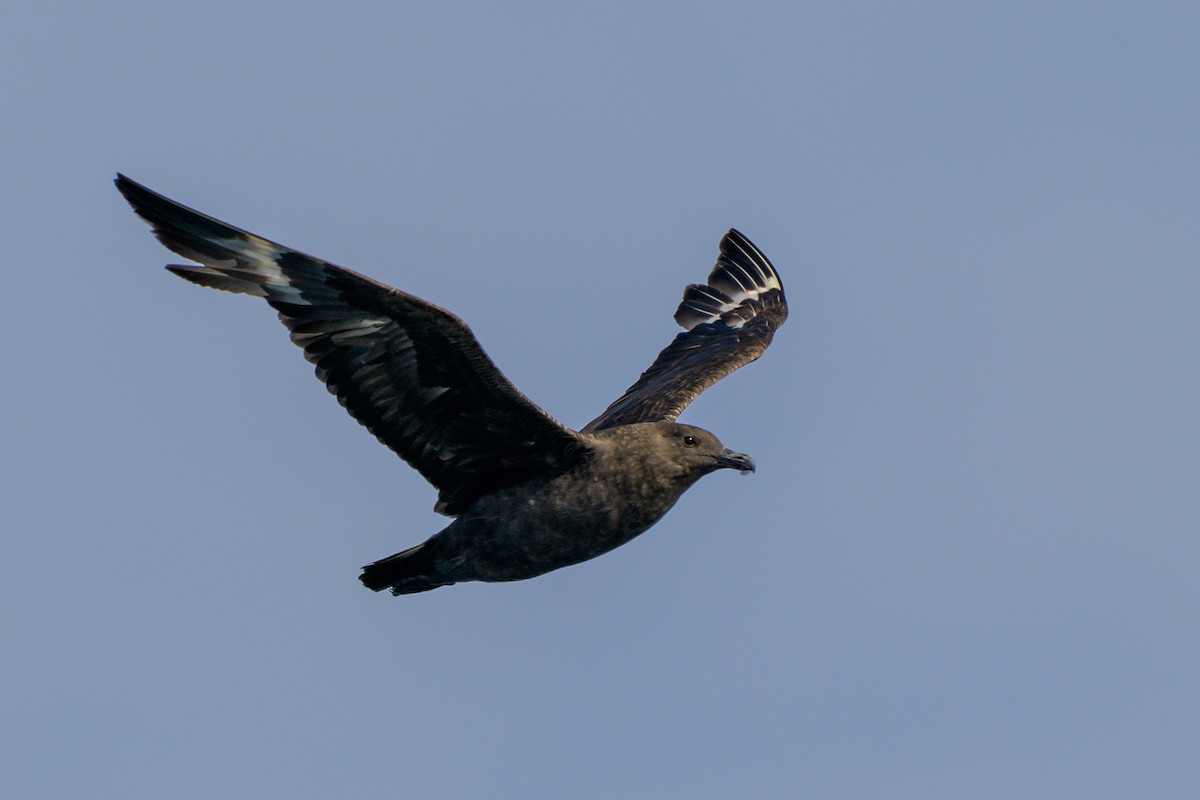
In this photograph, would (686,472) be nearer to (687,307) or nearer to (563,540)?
(563,540)

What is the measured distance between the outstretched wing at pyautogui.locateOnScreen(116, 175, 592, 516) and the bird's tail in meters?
0.56

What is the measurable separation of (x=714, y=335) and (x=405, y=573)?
4373mm

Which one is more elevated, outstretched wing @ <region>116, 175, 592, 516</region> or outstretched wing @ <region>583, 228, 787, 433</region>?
outstretched wing @ <region>583, 228, 787, 433</region>

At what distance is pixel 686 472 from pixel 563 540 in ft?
2.93

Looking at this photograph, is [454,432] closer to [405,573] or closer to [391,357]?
[391,357]

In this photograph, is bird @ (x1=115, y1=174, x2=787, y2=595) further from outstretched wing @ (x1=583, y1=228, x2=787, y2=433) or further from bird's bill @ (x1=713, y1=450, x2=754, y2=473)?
outstretched wing @ (x1=583, y1=228, x2=787, y2=433)

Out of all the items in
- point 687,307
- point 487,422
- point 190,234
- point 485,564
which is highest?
point 687,307

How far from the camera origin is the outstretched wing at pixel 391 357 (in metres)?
10.5

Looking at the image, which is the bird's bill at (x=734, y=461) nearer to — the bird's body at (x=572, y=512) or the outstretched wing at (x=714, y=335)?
the bird's body at (x=572, y=512)

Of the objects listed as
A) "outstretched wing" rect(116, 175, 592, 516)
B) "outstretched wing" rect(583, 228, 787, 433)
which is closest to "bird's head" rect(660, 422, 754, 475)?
"outstretched wing" rect(116, 175, 592, 516)

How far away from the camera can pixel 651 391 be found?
538 inches

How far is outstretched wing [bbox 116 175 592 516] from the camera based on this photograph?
10477 mm

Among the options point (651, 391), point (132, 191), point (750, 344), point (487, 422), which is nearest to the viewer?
point (132, 191)

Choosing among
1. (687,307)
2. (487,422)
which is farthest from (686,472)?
(687,307)
